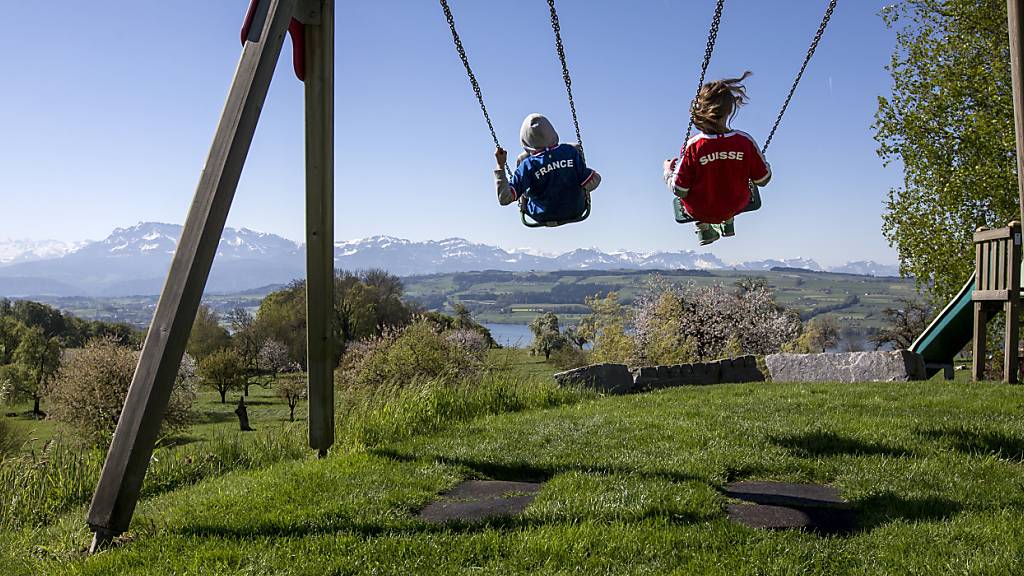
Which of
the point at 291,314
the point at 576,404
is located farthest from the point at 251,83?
the point at 291,314

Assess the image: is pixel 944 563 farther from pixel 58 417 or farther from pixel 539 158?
pixel 58 417

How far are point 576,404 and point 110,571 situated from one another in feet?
20.4

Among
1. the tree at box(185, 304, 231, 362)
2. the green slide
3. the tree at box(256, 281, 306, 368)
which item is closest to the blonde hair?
the green slide

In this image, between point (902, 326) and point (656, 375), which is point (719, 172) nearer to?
point (656, 375)

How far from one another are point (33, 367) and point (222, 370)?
11.6 meters

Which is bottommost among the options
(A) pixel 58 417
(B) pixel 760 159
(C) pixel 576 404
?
(A) pixel 58 417

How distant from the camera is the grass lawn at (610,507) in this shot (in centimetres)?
341

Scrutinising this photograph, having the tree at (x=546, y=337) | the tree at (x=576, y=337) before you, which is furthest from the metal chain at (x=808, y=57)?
the tree at (x=546, y=337)

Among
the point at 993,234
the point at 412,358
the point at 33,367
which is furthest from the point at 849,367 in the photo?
the point at 33,367

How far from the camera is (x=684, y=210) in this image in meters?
6.47

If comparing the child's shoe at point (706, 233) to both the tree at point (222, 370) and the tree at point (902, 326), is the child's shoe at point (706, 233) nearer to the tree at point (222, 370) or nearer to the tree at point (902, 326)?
the tree at point (902, 326)

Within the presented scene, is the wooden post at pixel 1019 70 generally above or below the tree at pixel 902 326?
above

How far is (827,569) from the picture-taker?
3.25 metres

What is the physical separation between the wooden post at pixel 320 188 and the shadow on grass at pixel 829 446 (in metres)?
3.55
